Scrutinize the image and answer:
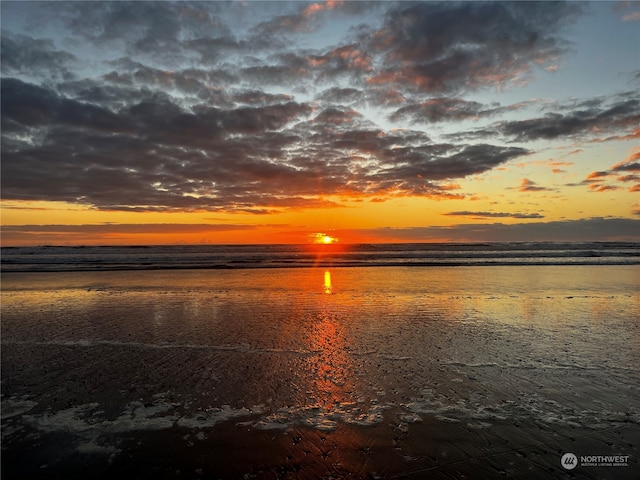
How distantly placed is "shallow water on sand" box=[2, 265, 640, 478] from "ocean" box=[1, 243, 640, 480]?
0.03m

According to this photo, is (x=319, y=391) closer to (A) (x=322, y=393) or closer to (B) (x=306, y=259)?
(A) (x=322, y=393)

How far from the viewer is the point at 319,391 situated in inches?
282

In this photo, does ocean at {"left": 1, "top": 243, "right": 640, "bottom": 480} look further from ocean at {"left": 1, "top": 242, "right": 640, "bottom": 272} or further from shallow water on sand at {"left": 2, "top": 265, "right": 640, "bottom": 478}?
ocean at {"left": 1, "top": 242, "right": 640, "bottom": 272}

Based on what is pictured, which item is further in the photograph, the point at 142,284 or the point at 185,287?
the point at 142,284

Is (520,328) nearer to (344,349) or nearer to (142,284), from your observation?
(344,349)

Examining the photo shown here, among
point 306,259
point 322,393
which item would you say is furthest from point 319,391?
point 306,259

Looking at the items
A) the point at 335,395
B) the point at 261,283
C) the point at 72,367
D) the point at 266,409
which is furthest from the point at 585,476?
the point at 261,283

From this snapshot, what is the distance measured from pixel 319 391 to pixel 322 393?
11 cm

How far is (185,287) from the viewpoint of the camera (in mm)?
22547

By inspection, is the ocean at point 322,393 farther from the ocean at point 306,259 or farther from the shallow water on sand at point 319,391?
the ocean at point 306,259

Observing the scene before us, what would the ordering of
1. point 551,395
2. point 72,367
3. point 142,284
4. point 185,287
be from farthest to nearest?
point 142,284 < point 185,287 < point 72,367 < point 551,395

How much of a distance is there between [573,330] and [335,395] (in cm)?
891

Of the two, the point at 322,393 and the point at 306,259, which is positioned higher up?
the point at 306,259

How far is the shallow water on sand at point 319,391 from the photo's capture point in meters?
5.09
